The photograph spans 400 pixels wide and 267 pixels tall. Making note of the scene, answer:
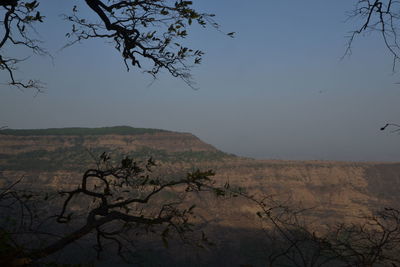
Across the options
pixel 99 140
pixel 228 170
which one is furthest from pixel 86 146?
pixel 228 170

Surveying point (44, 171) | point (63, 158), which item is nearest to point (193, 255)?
point (44, 171)

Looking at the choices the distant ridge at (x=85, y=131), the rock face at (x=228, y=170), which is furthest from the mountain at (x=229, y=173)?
the distant ridge at (x=85, y=131)

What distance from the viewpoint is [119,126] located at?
76.1 meters

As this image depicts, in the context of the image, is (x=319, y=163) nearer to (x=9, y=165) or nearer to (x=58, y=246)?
(x=9, y=165)

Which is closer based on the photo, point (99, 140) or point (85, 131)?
point (99, 140)

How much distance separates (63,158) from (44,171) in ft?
18.1

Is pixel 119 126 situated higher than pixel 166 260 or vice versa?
pixel 119 126

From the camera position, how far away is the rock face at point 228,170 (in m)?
41.1

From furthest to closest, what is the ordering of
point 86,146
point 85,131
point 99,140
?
1. point 85,131
2. point 99,140
3. point 86,146

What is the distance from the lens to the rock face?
4106 centimetres

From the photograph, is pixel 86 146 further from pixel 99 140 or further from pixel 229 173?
pixel 229 173

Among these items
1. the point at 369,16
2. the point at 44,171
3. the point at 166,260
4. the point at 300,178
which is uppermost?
the point at 369,16

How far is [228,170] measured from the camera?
160ft

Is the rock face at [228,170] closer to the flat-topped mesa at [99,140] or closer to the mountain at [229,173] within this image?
the mountain at [229,173]
